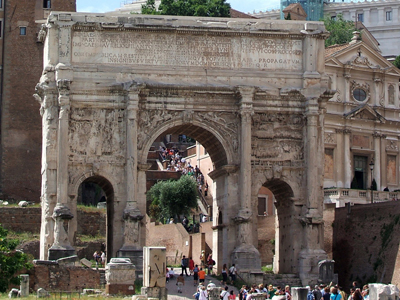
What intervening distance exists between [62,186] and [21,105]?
2047 cm

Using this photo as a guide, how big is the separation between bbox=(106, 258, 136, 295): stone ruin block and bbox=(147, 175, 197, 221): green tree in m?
26.0

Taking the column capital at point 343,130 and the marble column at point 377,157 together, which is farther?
the marble column at point 377,157

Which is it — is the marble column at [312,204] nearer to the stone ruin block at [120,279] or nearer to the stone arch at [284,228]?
the stone arch at [284,228]

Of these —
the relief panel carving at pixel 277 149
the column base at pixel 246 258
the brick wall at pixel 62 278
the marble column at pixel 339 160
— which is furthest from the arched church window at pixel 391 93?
the brick wall at pixel 62 278

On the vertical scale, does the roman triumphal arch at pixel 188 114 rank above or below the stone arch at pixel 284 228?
above

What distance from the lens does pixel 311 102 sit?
48094 millimetres

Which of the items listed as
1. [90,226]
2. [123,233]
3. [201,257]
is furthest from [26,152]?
[123,233]

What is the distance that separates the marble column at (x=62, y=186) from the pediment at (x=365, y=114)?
19705 mm

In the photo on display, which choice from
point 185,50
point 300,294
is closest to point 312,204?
point 185,50

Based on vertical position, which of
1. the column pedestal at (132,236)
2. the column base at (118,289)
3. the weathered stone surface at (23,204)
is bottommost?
the column base at (118,289)

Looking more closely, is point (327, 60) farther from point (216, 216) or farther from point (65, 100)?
point (65, 100)

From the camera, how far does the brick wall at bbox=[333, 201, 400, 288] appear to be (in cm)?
4806

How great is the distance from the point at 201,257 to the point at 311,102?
30.1 ft

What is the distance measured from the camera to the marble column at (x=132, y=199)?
45.9 m
